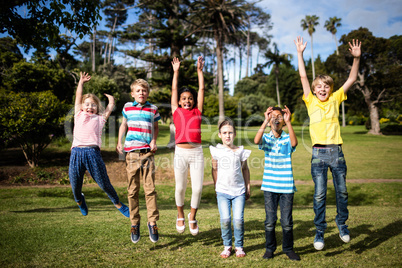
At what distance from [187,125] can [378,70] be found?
→ 33980 mm

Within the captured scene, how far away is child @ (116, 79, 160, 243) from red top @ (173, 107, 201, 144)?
0.42 m

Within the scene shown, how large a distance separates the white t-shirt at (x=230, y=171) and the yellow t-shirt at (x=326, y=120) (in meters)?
1.10

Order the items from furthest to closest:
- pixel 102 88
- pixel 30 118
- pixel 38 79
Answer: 1. pixel 102 88
2. pixel 38 79
3. pixel 30 118

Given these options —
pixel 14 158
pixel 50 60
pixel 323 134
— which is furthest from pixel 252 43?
pixel 323 134

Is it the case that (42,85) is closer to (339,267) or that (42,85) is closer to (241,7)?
(241,7)

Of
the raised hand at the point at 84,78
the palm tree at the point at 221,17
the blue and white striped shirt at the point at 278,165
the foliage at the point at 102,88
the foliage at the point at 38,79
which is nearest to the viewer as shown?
the blue and white striped shirt at the point at 278,165

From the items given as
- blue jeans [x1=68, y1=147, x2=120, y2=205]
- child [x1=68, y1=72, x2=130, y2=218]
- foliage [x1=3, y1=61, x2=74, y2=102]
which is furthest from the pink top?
foliage [x1=3, y1=61, x2=74, y2=102]

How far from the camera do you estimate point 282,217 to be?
3.94 meters

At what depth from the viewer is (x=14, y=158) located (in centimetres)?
1623

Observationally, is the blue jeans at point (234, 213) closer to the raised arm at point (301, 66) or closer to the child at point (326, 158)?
the child at point (326, 158)

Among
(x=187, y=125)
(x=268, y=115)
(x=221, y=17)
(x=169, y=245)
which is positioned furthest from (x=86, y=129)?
(x=221, y=17)

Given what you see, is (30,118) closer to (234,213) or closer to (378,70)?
(234,213)

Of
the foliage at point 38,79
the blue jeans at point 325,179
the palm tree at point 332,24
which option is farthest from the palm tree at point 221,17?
the palm tree at point 332,24

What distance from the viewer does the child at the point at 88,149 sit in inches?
169
